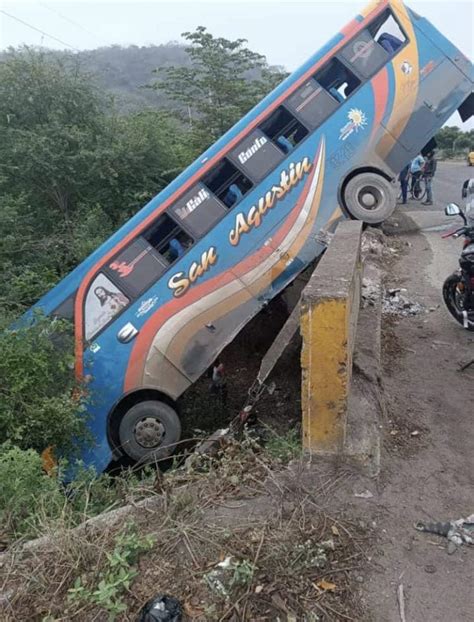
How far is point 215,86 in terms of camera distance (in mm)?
14422

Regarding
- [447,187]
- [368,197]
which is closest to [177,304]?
[368,197]

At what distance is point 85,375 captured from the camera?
19.8ft

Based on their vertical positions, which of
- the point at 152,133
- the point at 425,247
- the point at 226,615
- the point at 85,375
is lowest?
the point at 425,247

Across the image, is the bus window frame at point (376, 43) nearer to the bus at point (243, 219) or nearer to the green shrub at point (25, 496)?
the bus at point (243, 219)

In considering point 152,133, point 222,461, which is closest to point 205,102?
point 152,133

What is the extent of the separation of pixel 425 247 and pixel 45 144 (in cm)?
695

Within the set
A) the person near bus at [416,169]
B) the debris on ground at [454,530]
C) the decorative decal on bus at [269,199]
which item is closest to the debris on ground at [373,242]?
the decorative decal on bus at [269,199]

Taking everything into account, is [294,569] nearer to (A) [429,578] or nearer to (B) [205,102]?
(A) [429,578]

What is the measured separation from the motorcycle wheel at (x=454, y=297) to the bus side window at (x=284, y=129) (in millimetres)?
2619

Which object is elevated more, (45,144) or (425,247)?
(45,144)

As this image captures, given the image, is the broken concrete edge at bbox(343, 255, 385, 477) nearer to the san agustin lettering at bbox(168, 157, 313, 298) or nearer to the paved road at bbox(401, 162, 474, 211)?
the san agustin lettering at bbox(168, 157, 313, 298)

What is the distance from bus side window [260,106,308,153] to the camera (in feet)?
21.1

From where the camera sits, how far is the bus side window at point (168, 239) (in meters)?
6.25

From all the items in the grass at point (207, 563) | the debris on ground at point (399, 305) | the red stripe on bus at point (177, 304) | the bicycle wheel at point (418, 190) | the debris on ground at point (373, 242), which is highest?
the red stripe on bus at point (177, 304)
